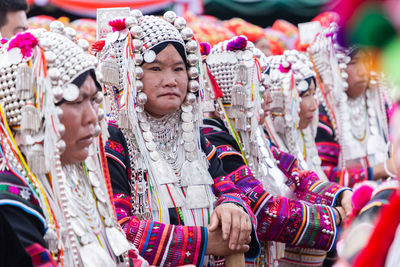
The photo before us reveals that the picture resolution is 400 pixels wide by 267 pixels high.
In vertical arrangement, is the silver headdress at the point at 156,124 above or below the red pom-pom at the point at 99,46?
below

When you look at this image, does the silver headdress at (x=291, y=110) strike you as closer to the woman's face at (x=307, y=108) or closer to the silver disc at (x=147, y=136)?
the woman's face at (x=307, y=108)

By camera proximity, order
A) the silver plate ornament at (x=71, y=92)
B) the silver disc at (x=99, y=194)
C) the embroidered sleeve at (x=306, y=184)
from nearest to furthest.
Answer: the silver plate ornament at (x=71, y=92) → the silver disc at (x=99, y=194) → the embroidered sleeve at (x=306, y=184)

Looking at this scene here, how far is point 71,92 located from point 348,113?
363cm

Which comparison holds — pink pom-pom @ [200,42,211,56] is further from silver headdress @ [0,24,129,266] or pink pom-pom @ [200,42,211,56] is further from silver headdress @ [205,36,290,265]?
silver headdress @ [0,24,129,266]

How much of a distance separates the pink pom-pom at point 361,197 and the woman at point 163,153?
45.3 inches

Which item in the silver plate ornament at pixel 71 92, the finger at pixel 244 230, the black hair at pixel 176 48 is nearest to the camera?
the silver plate ornament at pixel 71 92

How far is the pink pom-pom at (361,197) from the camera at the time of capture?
1791 millimetres

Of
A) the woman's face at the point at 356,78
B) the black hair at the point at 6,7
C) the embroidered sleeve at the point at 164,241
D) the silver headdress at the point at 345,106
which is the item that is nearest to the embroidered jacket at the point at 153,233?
the embroidered sleeve at the point at 164,241

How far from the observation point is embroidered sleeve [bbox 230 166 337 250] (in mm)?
3580

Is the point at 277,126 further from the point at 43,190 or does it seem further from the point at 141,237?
the point at 43,190

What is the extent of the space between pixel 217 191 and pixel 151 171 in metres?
0.39

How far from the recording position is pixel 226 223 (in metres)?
2.91

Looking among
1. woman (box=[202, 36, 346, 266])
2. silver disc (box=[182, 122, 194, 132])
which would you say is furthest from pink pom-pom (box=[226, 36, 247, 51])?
silver disc (box=[182, 122, 194, 132])

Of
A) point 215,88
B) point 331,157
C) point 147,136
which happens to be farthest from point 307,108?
point 147,136
